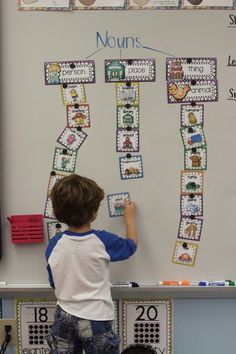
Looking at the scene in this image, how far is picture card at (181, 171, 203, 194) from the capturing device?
1.51 m

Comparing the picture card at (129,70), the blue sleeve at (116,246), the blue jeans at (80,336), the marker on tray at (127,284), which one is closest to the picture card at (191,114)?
the picture card at (129,70)

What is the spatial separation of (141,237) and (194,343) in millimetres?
450

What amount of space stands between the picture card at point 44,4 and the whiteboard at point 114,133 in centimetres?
2

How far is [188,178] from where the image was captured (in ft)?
4.95

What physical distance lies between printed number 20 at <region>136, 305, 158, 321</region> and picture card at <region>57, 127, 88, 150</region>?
63 cm

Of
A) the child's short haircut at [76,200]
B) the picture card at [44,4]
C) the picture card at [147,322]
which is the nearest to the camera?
the child's short haircut at [76,200]

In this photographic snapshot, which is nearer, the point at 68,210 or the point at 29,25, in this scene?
the point at 68,210

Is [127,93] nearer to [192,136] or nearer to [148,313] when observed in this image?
[192,136]

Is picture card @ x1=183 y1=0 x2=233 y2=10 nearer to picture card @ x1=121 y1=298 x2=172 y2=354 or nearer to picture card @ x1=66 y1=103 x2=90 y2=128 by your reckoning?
picture card @ x1=66 y1=103 x2=90 y2=128

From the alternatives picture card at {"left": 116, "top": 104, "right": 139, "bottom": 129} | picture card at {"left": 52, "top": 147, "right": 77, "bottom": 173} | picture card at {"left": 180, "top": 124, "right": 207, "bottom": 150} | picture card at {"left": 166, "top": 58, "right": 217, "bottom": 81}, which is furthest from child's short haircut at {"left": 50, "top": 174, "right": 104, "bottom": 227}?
picture card at {"left": 166, "top": 58, "right": 217, "bottom": 81}

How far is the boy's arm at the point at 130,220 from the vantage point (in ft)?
4.87

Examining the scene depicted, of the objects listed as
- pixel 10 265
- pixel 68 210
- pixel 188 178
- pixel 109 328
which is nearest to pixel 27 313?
pixel 10 265

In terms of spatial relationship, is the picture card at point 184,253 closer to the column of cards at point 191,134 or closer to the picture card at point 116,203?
the column of cards at point 191,134

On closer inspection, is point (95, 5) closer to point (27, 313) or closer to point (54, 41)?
point (54, 41)
